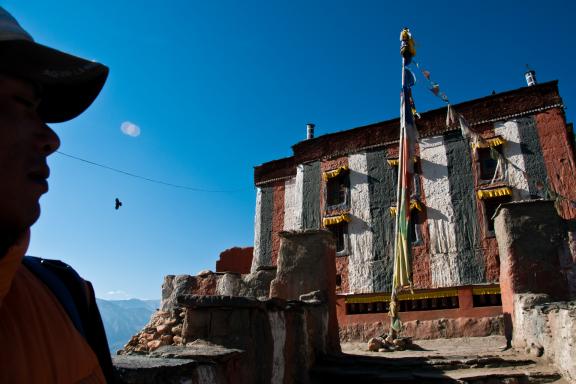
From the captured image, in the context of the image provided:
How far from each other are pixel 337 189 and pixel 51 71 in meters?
20.1

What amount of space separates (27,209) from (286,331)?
15.1ft

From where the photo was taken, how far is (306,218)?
20922 mm

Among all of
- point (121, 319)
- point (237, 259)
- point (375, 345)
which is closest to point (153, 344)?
point (375, 345)

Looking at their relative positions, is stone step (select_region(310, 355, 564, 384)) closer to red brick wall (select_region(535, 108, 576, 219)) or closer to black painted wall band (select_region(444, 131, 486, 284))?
black painted wall band (select_region(444, 131, 486, 284))

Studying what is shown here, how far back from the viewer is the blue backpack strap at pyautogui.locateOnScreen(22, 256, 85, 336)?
1.09m

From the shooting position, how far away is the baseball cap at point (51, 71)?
88 centimetres

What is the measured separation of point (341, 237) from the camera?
1970cm

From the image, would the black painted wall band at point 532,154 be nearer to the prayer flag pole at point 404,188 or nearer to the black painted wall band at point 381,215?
the black painted wall band at point 381,215

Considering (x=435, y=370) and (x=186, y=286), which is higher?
(x=186, y=286)

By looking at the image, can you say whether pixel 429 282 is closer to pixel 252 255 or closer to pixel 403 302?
pixel 403 302

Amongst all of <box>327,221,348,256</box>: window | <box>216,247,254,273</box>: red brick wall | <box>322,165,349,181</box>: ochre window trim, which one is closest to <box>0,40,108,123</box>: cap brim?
<box>327,221,348,256</box>: window

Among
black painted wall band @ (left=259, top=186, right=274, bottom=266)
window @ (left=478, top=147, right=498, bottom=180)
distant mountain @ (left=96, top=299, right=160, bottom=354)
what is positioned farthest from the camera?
distant mountain @ (left=96, top=299, right=160, bottom=354)

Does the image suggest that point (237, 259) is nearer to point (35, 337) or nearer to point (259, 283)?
point (259, 283)

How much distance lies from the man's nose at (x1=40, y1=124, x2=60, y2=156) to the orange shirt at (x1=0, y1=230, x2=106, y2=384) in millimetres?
202
